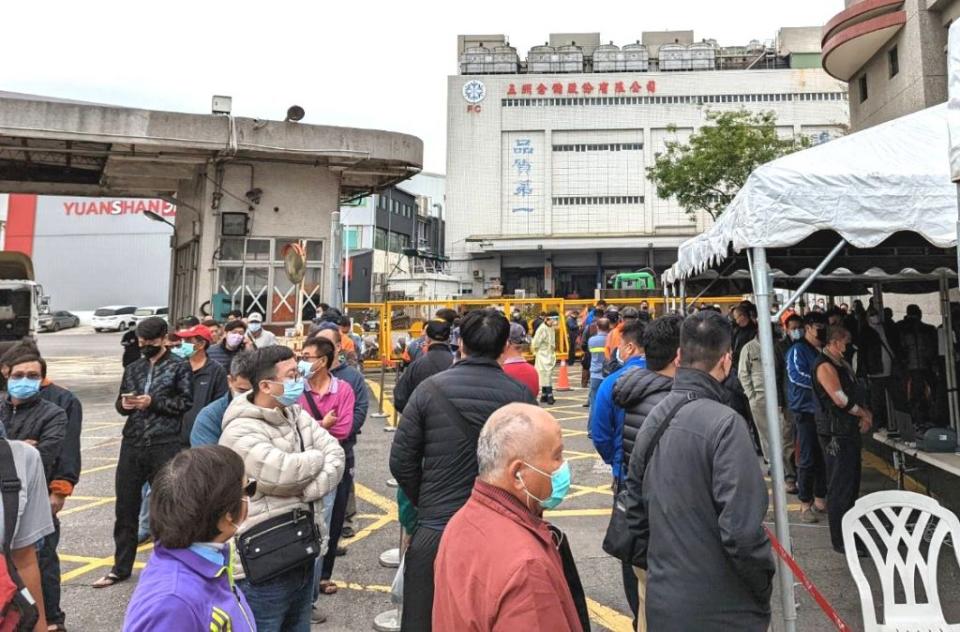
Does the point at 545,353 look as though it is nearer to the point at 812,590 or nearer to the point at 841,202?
the point at 841,202

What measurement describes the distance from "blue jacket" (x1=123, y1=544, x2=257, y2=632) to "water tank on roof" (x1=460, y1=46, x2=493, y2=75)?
48.0 m

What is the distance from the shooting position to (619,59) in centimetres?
4625

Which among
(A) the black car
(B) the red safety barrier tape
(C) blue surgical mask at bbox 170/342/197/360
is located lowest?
(B) the red safety barrier tape

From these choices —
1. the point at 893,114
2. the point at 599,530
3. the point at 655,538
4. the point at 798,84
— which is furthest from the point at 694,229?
the point at 655,538

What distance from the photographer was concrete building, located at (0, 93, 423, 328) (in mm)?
12070

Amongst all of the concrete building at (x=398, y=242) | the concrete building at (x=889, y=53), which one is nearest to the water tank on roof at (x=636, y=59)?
the concrete building at (x=398, y=242)

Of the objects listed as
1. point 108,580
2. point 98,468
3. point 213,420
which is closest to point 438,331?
point 213,420

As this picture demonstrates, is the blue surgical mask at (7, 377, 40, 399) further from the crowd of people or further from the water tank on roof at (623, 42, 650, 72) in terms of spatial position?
the water tank on roof at (623, 42, 650, 72)

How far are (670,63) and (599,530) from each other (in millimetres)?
48675

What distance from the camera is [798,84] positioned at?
140 ft

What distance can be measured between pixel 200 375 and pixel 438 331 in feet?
6.88

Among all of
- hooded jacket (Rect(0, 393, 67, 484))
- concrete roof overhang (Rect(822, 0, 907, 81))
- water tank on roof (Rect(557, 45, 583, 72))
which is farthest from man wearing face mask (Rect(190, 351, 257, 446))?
water tank on roof (Rect(557, 45, 583, 72))

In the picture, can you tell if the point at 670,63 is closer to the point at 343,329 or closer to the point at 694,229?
the point at 694,229

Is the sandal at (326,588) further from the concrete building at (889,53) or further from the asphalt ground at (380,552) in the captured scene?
the concrete building at (889,53)
